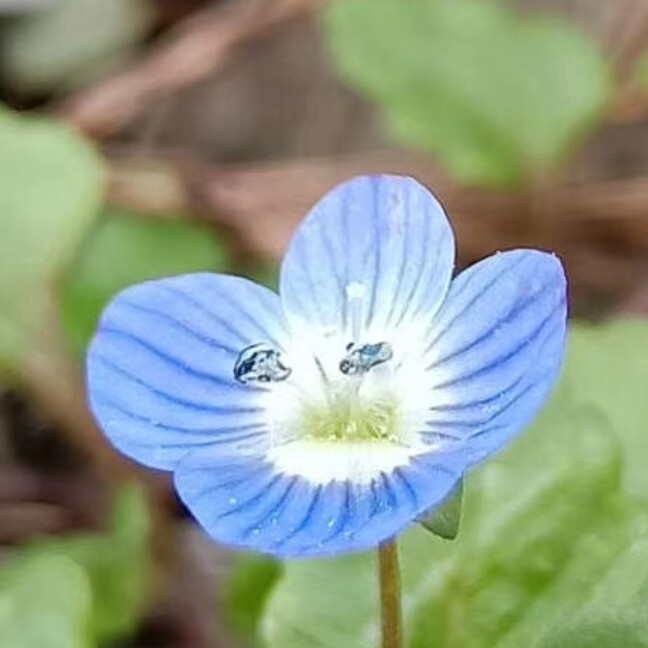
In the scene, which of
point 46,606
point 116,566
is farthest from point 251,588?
point 46,606

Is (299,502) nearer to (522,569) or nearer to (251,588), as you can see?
(522,569)

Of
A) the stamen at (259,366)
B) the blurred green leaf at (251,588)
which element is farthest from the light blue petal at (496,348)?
the blurred green leaf at (251,588)

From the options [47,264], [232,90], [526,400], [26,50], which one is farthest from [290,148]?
[526,400]

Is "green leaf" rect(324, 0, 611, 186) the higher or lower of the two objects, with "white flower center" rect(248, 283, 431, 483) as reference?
lower

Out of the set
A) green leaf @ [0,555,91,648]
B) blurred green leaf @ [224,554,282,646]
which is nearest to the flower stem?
green leaf @ [0,555,91,648]

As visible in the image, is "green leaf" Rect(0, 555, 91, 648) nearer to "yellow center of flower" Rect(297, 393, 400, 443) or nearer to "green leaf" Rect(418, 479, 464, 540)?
"yellow center of flower" Rect(297, 393, 400, 443)

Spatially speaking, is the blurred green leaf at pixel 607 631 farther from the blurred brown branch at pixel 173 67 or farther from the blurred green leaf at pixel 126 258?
the blurred brown branch at pixel 173 67

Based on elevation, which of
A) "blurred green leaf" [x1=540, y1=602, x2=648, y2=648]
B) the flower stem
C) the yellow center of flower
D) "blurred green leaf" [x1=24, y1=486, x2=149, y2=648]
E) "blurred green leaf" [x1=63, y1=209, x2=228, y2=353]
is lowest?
"blurred green leaf" [x1=24, y1=486, x2=149, y2=648]
